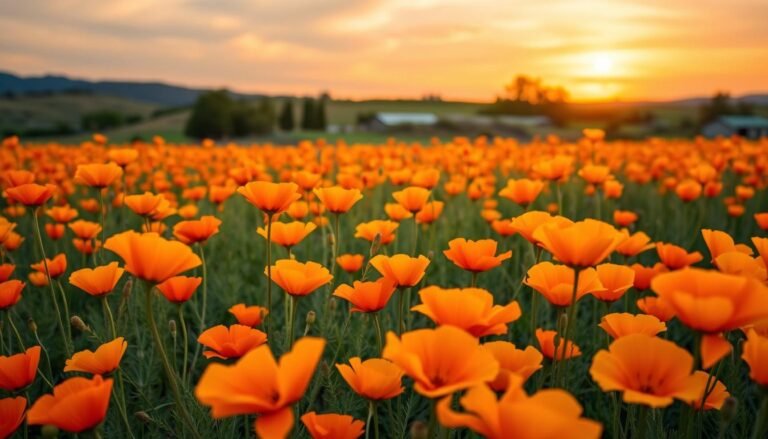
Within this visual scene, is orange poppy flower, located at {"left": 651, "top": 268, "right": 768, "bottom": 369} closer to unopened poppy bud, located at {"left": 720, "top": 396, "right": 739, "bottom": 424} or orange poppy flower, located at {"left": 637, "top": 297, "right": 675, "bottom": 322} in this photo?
unopened poppy bud, located at {"left": 720, "top": 396, "right": 739, "bottom": 424}

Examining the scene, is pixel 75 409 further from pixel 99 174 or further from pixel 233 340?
pixel 99 174

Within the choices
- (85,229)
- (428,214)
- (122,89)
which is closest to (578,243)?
(428,214)

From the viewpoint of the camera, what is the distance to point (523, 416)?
2.66 feet

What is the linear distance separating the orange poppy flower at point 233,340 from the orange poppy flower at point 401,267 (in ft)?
1.26

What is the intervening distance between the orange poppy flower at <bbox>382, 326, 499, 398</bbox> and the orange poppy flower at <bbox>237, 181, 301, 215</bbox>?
86 centimetres

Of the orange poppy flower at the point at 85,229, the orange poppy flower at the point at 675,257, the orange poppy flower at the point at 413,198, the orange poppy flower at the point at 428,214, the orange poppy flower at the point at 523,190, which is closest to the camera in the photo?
the orange poppy flower at the point at 675,257

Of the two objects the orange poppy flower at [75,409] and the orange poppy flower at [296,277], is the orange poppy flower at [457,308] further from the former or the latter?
the orange poppy flower at [75,409]

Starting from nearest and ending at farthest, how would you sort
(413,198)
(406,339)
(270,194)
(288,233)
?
(406,339) < (270,194) < (288,233) < (413,198)

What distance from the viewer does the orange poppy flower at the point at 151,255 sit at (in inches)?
49.0

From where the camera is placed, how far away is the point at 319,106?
51406 millimetres

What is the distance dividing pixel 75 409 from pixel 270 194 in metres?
0.86

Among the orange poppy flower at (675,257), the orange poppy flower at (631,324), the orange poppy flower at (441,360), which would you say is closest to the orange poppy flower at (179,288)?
the orange poppy flower at (441,360)

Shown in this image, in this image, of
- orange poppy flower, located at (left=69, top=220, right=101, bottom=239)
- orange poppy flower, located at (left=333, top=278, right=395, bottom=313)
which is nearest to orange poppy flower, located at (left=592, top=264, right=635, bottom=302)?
orange poppy flower, located at (left=333, top=278, right=395, bottom=313)

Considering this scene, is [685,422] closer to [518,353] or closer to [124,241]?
[518,353]
